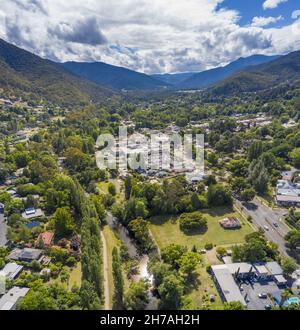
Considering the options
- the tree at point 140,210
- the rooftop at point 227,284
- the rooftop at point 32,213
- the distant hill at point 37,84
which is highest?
the distant hill at point 37,84

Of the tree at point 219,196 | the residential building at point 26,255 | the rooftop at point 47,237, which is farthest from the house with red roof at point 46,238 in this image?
the tree at point 219,196

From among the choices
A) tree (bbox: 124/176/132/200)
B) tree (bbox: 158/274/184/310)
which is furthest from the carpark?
tree (bbox: 124/176/132/200)

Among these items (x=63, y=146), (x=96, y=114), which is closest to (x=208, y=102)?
(x=96, y=114)

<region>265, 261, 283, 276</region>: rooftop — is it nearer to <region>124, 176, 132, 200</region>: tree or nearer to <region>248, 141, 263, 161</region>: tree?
<region>124, 176, 132, 200</region>: tree

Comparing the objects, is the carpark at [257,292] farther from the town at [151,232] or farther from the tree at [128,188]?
the tree at [128,188]

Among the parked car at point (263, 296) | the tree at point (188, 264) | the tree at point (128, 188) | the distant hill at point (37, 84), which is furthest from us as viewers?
the distant hill at point (37, 84)

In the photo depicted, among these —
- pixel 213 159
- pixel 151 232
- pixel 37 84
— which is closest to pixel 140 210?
pixel 151 232
